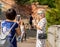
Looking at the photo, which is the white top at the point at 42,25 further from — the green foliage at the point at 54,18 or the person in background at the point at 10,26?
the green foliage at the point at 54,18

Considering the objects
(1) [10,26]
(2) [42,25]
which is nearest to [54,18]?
(2) [42,25]

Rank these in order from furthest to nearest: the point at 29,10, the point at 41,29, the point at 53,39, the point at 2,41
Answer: the point at 29,10
the point at 53,39
the point at 41,29
the point at 2,41

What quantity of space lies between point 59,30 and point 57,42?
1.51 feet

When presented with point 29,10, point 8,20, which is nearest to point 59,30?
point 8,20

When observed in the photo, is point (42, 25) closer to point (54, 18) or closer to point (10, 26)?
point (10, 26)

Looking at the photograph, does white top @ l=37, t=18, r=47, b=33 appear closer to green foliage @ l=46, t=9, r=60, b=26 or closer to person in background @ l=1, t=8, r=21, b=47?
person in background @ l=1, t=8, r=21, b=47

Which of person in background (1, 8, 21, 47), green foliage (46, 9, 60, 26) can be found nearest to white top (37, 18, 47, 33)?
person in background (1, 8, 21, 47)

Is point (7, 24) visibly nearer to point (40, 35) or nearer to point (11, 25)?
point (11, 25)

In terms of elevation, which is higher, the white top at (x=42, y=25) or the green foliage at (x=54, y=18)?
the white top at (x=42, y=25)

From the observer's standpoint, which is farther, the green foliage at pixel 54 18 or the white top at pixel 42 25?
the green foliage at pixel 54 18

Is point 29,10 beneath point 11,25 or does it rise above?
beneath

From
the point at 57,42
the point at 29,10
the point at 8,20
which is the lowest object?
the point at 29,10

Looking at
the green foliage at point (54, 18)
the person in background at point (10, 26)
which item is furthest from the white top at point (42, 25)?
the green foliage at point (54, 18)

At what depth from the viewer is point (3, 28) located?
7.18 metres
